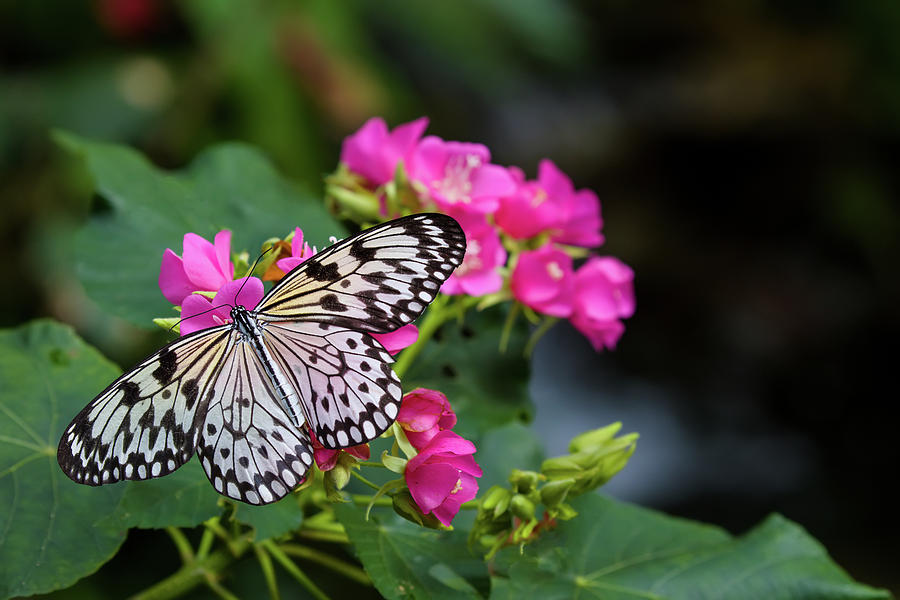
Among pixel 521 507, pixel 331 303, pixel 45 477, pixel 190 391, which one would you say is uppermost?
pixel 331 303

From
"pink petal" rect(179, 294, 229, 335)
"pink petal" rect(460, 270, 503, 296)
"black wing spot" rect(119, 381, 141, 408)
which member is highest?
"pink petal" rect(179, 294, 229, 335)

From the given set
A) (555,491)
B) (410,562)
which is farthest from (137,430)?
(555,491)

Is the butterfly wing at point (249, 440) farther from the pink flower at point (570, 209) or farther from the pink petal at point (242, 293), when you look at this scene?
the pink flower at point (570, 209)

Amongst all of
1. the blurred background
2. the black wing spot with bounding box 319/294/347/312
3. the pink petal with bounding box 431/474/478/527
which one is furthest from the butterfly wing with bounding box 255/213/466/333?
the blurred background

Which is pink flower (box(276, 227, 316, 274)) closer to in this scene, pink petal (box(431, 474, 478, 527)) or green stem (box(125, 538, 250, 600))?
pink petal (box(431, 474, 478, 527))

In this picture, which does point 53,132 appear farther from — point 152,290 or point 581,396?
point 581,396

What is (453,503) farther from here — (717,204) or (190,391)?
(717,204)

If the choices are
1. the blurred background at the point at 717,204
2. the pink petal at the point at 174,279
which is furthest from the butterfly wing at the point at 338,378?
the blurred background at the point at 717,204

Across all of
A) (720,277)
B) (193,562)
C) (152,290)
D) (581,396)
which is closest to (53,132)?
(152,290)
